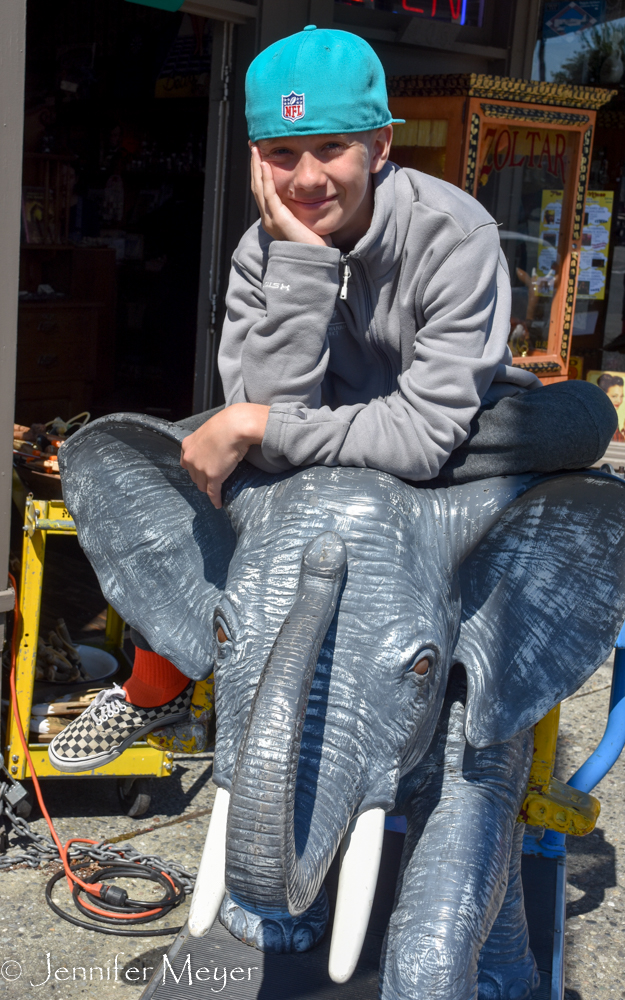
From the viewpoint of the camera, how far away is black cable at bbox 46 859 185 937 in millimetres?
2949

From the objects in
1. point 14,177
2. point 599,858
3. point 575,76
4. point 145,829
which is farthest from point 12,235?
point 575,76

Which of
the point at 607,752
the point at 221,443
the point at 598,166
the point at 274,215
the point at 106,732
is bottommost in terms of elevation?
the point at 106,732

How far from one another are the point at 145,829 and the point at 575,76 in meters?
4.72

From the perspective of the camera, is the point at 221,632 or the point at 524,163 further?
the point at 524,163

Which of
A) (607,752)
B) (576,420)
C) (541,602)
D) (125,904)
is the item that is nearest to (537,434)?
(576,420)

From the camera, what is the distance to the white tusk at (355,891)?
1564 millimetres

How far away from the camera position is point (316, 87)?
1.71m

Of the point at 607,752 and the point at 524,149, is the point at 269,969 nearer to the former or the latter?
the point at 607,752

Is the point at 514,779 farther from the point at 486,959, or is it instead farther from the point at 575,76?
the point at 575,76

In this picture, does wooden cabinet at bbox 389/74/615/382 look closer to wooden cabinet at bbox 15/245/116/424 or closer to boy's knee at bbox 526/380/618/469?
boy's knee at bbox 526/380/618/469

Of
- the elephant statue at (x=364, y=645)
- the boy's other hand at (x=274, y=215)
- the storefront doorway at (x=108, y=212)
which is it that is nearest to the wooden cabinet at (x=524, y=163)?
the storefront doorway at (x=108, y=212)

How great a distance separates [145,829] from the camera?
351 centimetres

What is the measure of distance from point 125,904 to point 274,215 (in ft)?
7.01

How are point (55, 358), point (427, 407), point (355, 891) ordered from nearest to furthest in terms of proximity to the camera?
1. point (355, 891)
2. point (427, 407)
3. point (55, 358)
